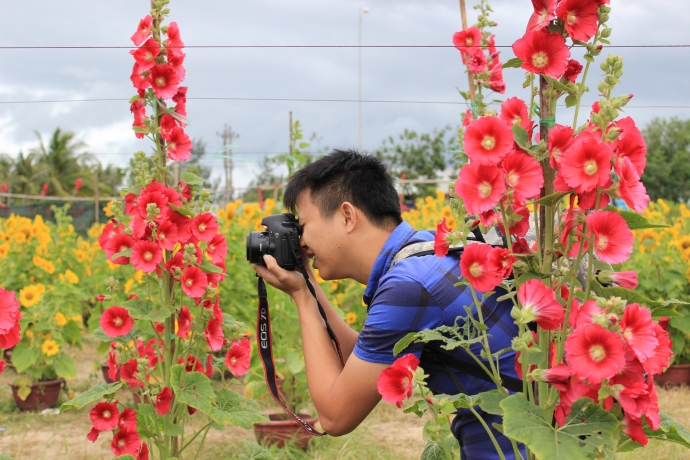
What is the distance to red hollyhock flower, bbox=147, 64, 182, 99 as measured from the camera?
7.17 ft

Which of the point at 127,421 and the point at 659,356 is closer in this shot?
the point at 659,356

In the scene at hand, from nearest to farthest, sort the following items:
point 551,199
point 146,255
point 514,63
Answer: point 551,199 → point 514,63 → point 146,255

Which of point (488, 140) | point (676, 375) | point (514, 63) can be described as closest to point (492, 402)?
point (488, 140)

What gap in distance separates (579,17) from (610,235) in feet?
1.21

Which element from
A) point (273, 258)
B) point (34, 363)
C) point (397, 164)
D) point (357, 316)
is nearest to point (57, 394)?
point (34, 363)

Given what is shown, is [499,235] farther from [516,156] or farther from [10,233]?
[10,233]

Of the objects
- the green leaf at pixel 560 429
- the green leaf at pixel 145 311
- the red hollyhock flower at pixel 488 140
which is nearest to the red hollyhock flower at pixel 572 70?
the red hollyhock flower at pixel 488 140

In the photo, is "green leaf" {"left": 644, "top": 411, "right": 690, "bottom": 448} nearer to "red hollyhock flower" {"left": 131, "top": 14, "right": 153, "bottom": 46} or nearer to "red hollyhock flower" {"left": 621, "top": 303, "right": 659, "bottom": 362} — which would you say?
"red hollyhock flower" {"left": 621, "top": 303, "right": 659, "bottom": 362}

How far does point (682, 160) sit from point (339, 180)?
112 ft

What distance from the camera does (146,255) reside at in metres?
2.14

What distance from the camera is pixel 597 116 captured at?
1.09 meters

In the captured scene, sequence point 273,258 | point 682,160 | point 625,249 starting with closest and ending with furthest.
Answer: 1. point 625,249
2. point 273,258
3. point 682,160

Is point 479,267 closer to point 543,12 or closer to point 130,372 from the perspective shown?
point 543,12

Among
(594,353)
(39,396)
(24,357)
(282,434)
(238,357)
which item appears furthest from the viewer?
(39,396)
